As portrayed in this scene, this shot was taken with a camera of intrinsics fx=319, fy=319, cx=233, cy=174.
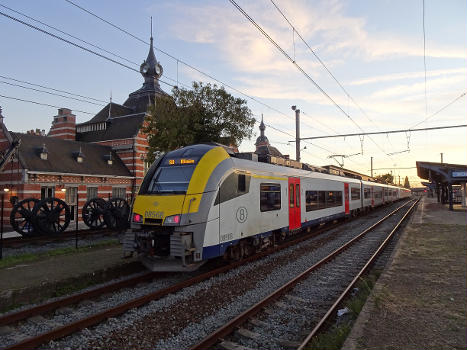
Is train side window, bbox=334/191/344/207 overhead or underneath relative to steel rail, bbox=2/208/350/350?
overhead

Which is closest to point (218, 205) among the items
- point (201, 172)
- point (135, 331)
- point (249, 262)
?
point (201, 172)

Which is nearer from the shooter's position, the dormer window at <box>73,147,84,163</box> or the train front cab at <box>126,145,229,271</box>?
the train front cab at <box>126,145,229,271</box>

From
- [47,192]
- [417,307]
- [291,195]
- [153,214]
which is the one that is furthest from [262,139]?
[417,307]

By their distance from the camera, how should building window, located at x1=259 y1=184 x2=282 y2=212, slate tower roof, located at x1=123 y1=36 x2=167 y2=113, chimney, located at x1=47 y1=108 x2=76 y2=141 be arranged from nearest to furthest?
building window, located at x1=259 y1=184 x2=282 y2=212, chimney, located at x1=47 y1=108 x2=76 y2=141, slate tower roof, located at x1=123 y1=36 x2=167 y2=113

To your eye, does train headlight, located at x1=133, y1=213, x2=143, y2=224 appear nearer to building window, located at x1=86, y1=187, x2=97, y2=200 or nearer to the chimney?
building window, located at x1=86, y1=187, x2=97, y2=200

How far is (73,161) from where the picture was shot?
89.7 feet

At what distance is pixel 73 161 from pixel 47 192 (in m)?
4.23

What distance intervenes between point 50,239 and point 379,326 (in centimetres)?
1260

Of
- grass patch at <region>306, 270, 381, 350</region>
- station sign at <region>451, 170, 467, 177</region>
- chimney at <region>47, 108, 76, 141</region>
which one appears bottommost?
grass patch at <region>306, 270, 381, 350</region>

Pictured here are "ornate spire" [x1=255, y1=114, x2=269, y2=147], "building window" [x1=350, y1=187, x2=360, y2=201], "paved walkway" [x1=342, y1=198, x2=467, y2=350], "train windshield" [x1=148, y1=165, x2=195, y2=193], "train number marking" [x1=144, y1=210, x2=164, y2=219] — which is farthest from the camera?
"ornate spire" [x1=255, y1=114, x2=269, y2=147]

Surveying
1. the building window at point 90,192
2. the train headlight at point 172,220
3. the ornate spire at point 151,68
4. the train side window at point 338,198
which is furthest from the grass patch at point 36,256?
the ornate spire at point 151,68

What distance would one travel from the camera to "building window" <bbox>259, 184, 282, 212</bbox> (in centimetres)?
984

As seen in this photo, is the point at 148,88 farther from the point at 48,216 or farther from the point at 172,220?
the point at 172,220

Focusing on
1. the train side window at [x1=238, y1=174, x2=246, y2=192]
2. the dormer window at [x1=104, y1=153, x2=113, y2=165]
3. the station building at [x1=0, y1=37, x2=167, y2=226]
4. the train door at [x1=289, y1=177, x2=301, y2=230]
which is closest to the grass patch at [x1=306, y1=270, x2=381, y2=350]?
the train side window at [x1=238, y1=174, x2=246, y2=192]
